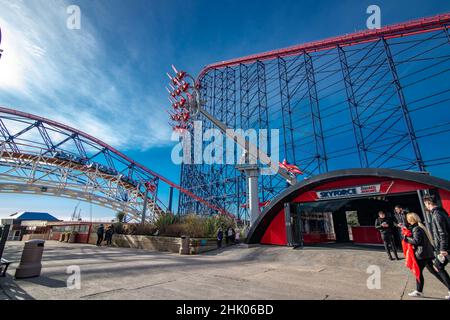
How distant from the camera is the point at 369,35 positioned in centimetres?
1592

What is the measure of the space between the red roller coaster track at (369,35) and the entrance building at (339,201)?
11033 millimetres

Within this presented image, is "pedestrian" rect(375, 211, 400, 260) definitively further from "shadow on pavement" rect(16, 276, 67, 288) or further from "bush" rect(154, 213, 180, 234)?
"bush" rect(154, 213, 180, 234)

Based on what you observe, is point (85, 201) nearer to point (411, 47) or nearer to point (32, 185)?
point (32, 185)

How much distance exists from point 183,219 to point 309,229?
8805mm

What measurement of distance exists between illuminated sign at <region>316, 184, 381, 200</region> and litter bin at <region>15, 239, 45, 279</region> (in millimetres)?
10814

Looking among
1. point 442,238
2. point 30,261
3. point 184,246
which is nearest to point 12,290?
point 30,261

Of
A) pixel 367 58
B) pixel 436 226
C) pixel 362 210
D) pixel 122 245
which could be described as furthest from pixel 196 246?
pixel 367 58

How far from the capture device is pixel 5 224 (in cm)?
448

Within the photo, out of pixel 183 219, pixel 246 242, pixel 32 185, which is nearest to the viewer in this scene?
pixel 246 242

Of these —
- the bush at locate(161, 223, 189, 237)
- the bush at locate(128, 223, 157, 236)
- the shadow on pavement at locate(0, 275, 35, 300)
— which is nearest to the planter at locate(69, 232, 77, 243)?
the bush at locate(128, 223, 157, 236)

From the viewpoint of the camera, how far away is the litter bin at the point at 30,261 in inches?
185

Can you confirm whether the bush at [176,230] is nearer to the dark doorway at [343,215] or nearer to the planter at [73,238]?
the dark doorway at [343,215]

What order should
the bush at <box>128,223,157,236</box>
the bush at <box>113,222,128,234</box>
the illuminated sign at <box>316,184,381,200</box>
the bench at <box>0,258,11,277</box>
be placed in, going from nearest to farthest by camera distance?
the bench at <box>0,258,11,277</box>, the illuminated sign at <box>316,184,381,200</box>, the bush at <box>128,223,157,236</box>, the bush at <box>113,222,128,234</box>

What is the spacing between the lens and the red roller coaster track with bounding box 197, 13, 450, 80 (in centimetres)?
1374
